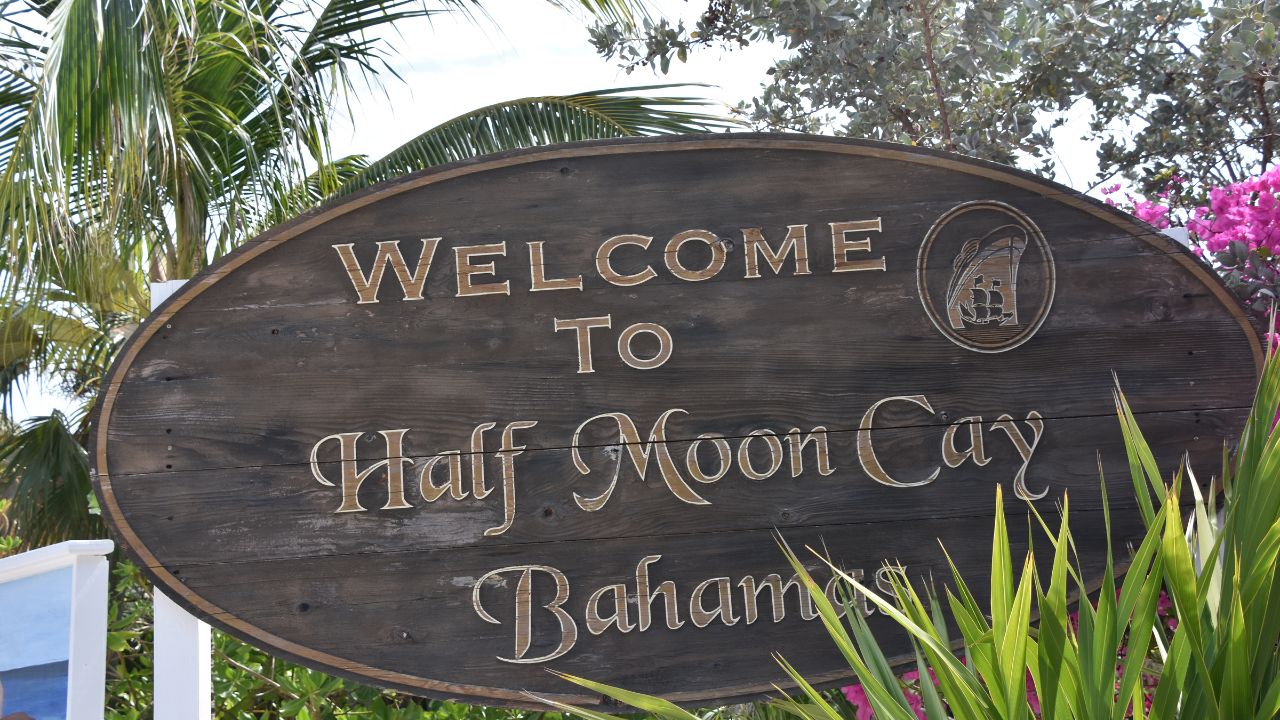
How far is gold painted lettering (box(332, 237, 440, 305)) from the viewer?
2469 mm

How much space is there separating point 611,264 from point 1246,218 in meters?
1.76

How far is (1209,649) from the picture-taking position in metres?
1.62

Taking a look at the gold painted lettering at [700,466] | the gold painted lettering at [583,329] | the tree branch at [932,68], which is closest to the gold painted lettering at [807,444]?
the gold painted lettering at [700,466]

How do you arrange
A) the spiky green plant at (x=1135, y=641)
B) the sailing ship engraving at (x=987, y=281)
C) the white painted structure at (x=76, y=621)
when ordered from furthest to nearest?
1. the sailing ship engraving at (x=987, y=281)
2. the white painted structure at (x=76, y=621)
3. the spiky green plant at (x=1135, y=641)

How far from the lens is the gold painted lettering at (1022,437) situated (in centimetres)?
243

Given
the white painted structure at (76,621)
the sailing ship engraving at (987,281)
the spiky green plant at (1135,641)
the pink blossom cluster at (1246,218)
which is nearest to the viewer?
the spiky green plant at (1135,641)

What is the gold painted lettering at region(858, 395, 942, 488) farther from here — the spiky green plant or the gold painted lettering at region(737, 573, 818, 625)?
the spiky green plant

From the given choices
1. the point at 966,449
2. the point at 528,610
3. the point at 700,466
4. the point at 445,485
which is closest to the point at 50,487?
the point at 445,485

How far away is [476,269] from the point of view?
2.48 metres

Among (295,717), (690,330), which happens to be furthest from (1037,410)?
(295,717)

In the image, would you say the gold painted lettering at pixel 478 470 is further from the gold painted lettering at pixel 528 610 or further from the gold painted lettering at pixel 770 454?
the gold painted lettering at pixel 770 454

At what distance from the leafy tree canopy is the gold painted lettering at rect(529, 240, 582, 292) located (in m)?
2.20

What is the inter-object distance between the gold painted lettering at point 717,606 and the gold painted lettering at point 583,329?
54 cm

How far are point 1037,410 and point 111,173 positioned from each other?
308 cm
